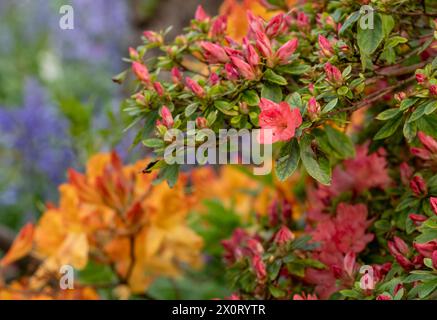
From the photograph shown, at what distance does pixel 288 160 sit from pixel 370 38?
0.51 ft

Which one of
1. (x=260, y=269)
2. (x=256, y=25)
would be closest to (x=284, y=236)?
(x=260, y=269)

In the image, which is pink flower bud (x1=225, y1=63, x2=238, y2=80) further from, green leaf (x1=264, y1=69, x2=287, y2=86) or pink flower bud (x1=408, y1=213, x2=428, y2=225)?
pink flower bud (x1=408, y1=213, x2=428, y2=225)

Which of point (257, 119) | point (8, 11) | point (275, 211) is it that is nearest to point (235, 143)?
point (257, 119)

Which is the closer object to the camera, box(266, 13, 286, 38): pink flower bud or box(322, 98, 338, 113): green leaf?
box(322, 98, 338, 113): green leaf

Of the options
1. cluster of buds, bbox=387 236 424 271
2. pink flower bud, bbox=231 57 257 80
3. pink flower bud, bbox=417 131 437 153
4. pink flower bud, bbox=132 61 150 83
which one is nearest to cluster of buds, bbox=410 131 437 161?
pink flower bud, bbox=417 131 437 153

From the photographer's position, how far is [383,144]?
3.36ft

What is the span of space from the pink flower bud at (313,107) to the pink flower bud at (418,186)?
187mm

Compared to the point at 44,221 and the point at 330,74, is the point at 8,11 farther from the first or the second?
the point at 330,74

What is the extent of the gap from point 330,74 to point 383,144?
1.00 ft

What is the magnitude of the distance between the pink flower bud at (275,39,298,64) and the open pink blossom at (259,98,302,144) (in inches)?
4.0

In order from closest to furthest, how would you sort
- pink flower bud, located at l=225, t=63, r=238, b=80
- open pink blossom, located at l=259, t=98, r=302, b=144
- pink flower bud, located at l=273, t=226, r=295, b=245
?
open pink blossom, located at l=259, t=98, r=302, b=144, pink flower bud, located at l=225, t=63, r=238, b=80, pink flower bud, located at l=273, t=226, r=295, b=245

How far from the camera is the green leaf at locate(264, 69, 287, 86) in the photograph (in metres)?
0.79

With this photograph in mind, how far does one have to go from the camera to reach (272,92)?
0.79 m

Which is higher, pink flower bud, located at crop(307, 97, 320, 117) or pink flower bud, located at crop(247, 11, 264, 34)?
pink flower bud, located at crop(247, 11, 264, 34)
